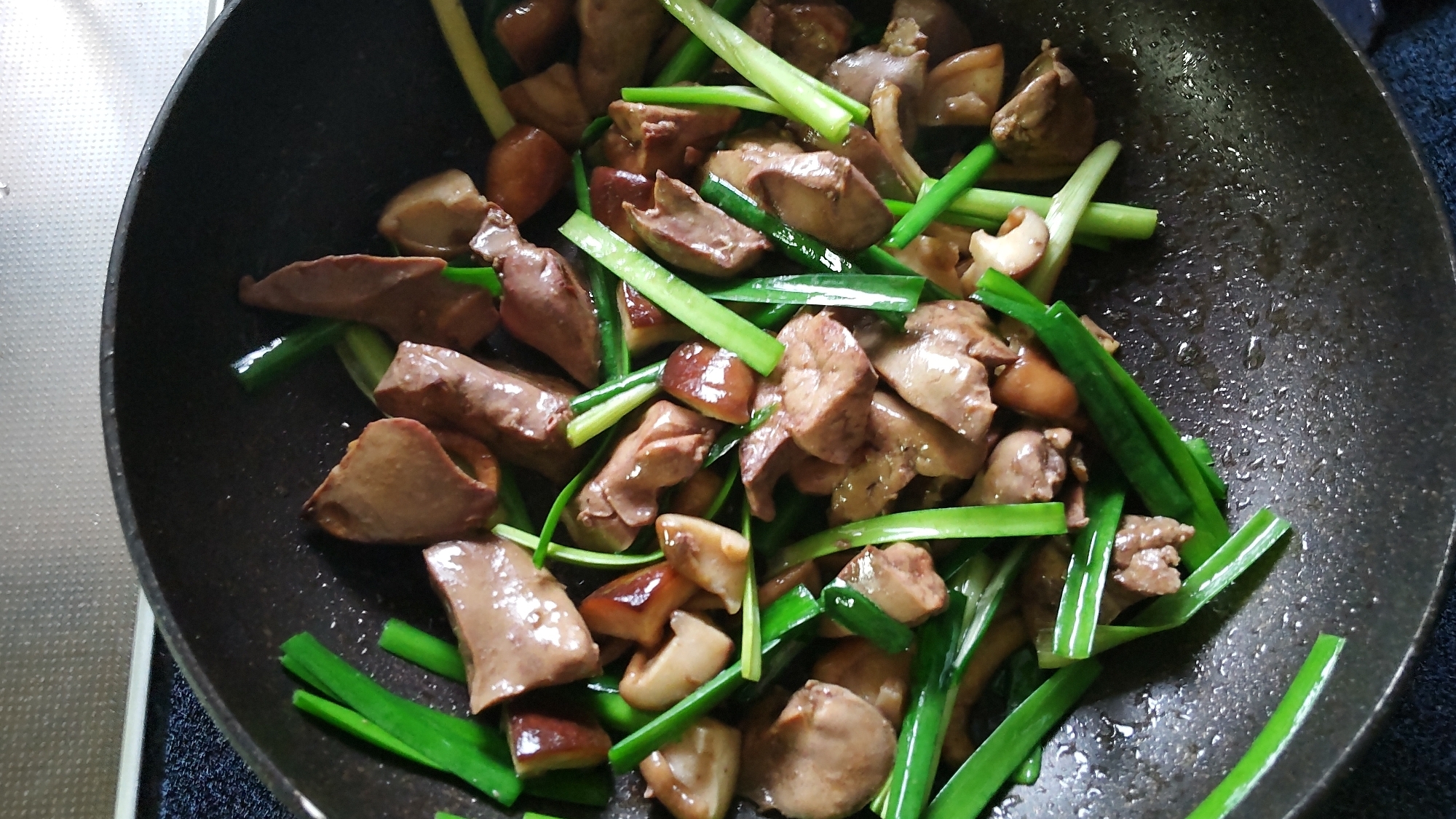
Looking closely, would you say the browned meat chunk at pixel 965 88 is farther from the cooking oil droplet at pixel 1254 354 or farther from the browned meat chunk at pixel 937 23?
the cooking oil droplet at pixel 1254 354

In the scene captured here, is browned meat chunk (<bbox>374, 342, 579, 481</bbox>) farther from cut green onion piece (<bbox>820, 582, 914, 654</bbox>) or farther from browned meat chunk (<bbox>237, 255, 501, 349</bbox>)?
cut green onion piece (<bbox>820, 582, 914, 654</bbox>)

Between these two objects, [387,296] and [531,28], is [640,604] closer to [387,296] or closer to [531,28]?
[387,296]

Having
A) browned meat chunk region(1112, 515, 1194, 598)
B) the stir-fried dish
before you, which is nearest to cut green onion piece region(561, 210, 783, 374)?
the stir-fried dish

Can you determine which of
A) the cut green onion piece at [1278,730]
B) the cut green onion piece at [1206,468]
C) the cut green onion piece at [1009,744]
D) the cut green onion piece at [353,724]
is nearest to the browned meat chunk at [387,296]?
the cut green onion piece at [353,724]

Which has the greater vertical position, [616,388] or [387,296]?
[387,296]

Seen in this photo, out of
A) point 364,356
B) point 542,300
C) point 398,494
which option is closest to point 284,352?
point 364,356

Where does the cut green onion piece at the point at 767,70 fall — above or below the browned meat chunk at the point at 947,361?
above

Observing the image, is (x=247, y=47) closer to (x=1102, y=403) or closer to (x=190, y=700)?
(x=190, y=700)
